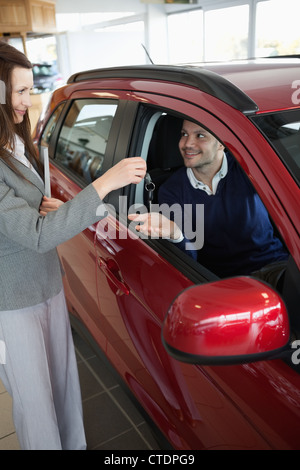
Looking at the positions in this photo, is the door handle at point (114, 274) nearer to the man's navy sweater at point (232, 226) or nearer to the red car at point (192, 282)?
the red car at point (192, 282)

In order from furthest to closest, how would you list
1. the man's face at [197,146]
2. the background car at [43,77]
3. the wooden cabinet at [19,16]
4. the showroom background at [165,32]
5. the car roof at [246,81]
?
the background car at [43,77]
the wooden cabinet at [19,16]
the showroom background at [165,32]
the man's face at [197,146]
the car roof at [246,81]

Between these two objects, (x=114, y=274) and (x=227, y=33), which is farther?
(x=227, y=33)

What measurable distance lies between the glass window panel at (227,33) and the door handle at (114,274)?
7.41 m

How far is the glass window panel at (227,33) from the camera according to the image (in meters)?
7.74

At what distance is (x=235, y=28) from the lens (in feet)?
26.2

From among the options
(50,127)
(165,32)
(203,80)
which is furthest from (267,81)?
(165,32)

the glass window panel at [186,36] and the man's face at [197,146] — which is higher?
the glass window panel at [186,36]

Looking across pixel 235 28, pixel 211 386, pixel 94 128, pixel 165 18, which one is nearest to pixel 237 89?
pixel 211 386

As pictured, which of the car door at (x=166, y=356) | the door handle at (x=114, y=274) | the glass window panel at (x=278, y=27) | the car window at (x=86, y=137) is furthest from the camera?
the glass window panel at (x=278, y=27)

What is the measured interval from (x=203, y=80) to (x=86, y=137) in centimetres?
106

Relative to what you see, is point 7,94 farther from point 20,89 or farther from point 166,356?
point 166,356

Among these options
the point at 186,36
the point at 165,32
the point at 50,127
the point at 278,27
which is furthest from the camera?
the point at 165,32

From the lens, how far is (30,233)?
111cm

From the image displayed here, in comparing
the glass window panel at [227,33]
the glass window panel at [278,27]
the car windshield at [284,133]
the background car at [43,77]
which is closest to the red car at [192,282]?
the car windshield at [284,133]
